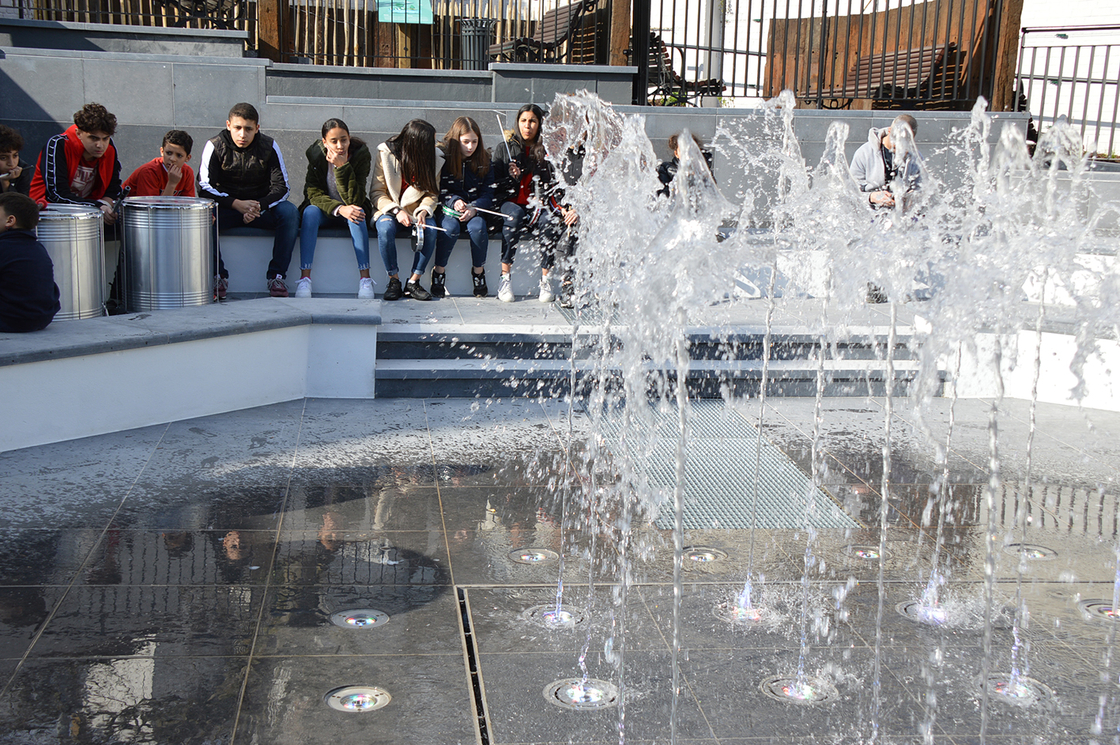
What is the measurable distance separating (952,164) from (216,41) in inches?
303

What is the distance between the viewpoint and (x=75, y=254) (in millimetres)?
6172

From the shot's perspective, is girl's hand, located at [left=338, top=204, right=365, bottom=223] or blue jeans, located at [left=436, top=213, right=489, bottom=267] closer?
girl's hand, located at [left=338, top=204, right=365, bottom=223]

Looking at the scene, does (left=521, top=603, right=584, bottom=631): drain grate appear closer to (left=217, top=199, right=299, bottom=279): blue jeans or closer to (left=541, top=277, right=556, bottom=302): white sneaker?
(left=541, top=277, right=556, bottom=302): white sneaker

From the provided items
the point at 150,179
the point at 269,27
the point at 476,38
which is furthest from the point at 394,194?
the point at 476,38

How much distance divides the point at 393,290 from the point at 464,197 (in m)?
1.02

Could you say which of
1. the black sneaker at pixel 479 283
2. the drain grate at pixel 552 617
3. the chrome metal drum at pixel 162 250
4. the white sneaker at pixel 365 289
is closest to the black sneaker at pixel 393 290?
the white sneaker at pixel 365 289

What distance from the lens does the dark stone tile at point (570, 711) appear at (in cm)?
285

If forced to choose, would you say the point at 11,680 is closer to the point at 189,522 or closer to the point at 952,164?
the point at 189,522

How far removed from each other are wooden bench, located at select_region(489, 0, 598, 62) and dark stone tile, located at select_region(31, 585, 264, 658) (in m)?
8.14

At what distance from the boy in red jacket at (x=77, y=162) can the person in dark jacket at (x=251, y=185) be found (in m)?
0.95

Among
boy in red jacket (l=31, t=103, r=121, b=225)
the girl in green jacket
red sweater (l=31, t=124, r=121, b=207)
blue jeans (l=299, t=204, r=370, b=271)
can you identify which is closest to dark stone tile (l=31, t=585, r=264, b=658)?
boy in red jacket (l=31, t=103, r=121, b=225)

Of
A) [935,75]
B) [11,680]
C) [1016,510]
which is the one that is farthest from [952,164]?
[11,680]

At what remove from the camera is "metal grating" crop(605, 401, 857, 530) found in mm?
4621

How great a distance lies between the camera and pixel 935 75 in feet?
39.4
